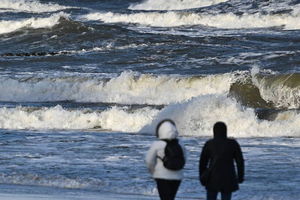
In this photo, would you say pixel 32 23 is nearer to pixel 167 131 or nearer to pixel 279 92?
pixel 279 92

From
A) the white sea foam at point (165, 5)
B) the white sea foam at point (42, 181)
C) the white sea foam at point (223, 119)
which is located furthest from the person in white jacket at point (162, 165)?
the white sea foam at point (165, 5)

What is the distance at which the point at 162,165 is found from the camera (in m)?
8.51

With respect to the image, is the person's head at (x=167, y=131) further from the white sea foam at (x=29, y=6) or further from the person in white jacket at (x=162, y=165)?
the white sea foam at (x=29, y=6)

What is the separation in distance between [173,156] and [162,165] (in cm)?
13

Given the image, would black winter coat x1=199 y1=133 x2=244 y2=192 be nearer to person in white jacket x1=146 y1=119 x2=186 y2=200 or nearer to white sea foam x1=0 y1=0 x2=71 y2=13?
person in white jacket x1=146 y1=119 x2=186 y2=200

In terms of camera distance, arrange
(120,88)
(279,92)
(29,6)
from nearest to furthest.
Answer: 1. (279,92)
2. (120,88)
3. (29,6)

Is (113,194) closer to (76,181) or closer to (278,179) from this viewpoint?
(76,181)

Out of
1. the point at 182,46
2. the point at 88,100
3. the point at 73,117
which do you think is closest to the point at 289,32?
the point at 182,46

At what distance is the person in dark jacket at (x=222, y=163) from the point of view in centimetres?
859

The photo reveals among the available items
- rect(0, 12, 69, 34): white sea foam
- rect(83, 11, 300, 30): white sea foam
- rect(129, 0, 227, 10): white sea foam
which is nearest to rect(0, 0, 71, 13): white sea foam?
rect(129, 0, 227, 10): white sea foam

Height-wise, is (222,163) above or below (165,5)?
above

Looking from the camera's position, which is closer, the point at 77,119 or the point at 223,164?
the point at 223,164

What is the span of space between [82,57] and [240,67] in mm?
7056

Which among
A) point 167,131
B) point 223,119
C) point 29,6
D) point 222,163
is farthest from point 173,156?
point 29,6
